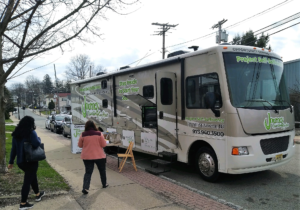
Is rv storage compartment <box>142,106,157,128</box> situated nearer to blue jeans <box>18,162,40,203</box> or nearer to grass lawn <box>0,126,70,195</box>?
grass lawn <box>0,126,70,195</box>

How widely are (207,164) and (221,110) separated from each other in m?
1.35

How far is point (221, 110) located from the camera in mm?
5504

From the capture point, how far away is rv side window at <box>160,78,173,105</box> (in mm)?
6953

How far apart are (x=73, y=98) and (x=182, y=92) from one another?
8011mm

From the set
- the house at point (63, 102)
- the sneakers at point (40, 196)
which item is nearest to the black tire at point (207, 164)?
the sneakers at point (40, 196)

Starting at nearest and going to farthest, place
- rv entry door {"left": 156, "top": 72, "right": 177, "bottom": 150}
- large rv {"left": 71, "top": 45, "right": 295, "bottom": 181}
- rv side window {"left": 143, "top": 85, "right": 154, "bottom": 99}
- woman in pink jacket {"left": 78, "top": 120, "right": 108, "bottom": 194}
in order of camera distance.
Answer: woman in pink jacket {"left": 78, "top": 120, "right": 108, "bottom": 194} < large rv {"left": 71, "top": 45, "right": 295, "bottom": 181} < rv entry door {"left": 156, "top": 72, "right": 177, "bottom": 150} < rv side window {"left": 143, "top": 85, "right": 154, "bottom": 99}

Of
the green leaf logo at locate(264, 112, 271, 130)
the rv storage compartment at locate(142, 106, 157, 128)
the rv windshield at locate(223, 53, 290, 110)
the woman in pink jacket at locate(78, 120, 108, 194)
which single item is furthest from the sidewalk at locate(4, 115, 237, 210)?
the rv windshield at locate(223, 53, 290, 110)

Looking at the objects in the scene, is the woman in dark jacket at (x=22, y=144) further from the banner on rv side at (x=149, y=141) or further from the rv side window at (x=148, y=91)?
the rv side window at (x=148, y=91)

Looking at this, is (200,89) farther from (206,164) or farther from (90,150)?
(90,150)

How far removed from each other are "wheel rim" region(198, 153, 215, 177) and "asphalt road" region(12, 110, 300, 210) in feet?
0.86

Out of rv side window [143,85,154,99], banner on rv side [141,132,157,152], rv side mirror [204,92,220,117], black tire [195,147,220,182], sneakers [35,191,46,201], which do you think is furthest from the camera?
rv side window [143,85,154,99]

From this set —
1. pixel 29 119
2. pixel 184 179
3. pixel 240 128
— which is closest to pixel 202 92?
pixel 240 128

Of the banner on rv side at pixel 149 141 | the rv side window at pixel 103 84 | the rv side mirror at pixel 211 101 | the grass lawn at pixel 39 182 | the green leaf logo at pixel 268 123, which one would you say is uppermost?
the rv side window at pixel 103 84

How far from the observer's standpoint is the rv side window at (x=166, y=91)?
695 cm
